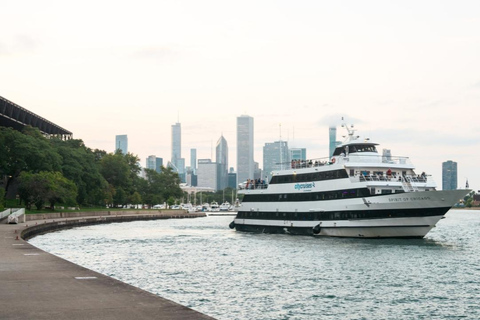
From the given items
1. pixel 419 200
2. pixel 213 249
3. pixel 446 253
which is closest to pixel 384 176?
pixel 419 200

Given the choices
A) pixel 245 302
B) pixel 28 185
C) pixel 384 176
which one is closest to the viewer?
pixel 245 302

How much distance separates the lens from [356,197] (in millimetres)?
54469

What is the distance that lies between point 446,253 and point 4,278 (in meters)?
36.4

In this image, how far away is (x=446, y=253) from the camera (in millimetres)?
48219

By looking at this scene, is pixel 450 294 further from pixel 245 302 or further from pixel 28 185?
pixel 28 185

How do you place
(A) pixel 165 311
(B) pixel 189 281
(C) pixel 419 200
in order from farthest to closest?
1. (C) pixel 419 200
2. (B) pixel 189 281
3. (A) pixel 165 311

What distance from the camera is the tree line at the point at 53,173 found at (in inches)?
3521

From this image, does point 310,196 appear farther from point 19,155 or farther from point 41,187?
point 19,155

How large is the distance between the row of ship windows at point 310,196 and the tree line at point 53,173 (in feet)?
110

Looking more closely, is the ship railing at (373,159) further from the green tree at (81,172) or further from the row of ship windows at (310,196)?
the green tree at (81,172)

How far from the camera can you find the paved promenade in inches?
624

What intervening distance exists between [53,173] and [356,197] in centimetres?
5719

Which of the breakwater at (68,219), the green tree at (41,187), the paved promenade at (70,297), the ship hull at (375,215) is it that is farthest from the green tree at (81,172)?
the paved promenade at (70,297)

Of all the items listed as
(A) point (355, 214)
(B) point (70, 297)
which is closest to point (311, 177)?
(A) point (355, 214)
